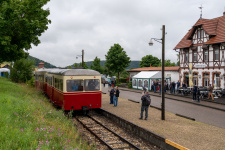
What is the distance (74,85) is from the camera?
Result: 1338 centimetres

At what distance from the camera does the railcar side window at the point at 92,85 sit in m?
13.7

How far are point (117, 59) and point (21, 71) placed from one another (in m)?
21.2

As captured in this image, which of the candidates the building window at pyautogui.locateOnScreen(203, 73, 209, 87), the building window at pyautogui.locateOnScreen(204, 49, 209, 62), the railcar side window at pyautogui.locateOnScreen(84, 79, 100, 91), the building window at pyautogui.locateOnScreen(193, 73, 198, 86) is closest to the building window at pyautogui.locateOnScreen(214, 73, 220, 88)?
the building window at pyautogui.locateOnScreen(203, 73, 209, 87)

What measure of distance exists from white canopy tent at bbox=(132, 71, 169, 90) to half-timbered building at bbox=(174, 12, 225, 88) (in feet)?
11.1

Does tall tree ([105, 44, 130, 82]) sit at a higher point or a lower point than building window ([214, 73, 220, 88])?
higher

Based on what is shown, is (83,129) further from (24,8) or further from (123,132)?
(24,8)

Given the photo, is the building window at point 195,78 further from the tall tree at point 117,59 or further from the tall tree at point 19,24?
the tall tree at point 117,59

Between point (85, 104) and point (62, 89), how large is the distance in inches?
65.9

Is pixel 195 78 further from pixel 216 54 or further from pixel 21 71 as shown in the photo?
pixel 21 71

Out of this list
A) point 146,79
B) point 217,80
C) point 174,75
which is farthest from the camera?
point 174,75

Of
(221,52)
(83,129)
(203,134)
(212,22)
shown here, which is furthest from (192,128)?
(212,22)

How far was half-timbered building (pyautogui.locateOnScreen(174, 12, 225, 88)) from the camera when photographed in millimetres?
25672

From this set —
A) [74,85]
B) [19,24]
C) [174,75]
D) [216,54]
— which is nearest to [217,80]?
[216,54]

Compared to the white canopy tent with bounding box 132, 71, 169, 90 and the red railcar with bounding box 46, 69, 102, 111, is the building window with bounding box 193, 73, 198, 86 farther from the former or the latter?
the red railcar with bounding box 46, 69, 102, 111
